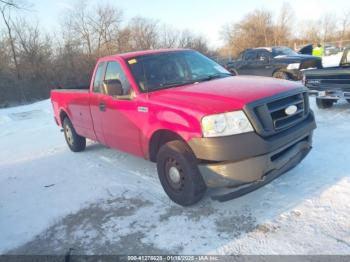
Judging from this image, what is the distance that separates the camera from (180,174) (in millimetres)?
3834

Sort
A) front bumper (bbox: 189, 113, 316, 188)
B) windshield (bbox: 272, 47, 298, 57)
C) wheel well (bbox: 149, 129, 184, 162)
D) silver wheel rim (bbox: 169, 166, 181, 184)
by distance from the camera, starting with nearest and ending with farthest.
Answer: front bumper (bbox: 189, 113, 316, 188) < silver wheel rim (bbox: 169, 166, 181, 184) < wheel well (bbox: 149, 129, 184, 162) < windshield (bbox: 272, 47, 298, 57)

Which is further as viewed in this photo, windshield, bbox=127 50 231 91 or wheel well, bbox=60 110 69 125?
wheel well, bbox=60 110 69 125

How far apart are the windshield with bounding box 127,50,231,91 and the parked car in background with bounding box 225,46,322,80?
684 centimetres

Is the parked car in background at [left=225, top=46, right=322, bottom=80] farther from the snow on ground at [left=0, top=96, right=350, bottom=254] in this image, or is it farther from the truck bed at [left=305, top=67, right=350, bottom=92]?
the snow on ground at [left=0, top=96, right=350, bottom=254]

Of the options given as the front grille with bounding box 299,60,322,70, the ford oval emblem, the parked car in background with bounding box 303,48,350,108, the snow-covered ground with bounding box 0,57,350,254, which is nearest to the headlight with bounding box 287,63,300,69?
the front grille with bounding box 299,60,322,70

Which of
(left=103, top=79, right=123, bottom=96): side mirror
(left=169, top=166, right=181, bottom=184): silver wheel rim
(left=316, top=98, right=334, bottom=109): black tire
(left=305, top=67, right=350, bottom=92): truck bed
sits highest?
(left=103, top=79, right=123, bottom=96): side mirror

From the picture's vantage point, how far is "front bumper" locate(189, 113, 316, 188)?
3336mm

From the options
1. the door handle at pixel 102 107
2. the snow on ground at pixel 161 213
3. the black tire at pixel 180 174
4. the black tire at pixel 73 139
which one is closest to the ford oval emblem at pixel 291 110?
the snow on ground at pixel 161 213

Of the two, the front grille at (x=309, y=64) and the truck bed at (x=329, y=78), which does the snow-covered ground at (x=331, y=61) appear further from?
the truck bed at (x=329, y=78)

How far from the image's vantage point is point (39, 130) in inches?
419

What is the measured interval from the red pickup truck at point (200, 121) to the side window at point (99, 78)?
86mm

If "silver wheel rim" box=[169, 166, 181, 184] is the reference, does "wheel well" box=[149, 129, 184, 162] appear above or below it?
above

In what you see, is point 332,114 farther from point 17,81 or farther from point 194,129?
point 17,81

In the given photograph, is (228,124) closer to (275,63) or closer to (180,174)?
(180,174)
